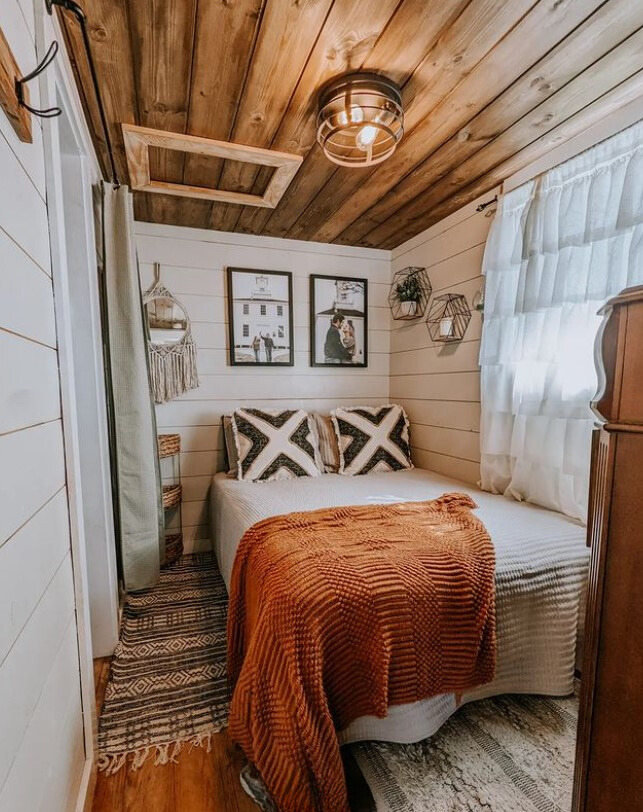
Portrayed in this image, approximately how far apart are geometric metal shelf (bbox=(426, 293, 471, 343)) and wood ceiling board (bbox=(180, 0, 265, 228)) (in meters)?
1.44

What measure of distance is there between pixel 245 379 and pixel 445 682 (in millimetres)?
2029

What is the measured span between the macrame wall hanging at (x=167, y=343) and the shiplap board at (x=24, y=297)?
1.49 m

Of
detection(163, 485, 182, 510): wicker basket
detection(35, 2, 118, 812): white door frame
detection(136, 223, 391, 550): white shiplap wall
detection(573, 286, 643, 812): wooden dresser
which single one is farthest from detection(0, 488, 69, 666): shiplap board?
detection(136, 223, 391, 550): white shiplap wall

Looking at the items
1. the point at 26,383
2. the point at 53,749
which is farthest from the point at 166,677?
the point at 26,383

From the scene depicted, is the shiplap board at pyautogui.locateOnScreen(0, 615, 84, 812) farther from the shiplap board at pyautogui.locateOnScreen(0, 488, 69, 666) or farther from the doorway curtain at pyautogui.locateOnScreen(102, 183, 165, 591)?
the doorway curtain at pyautogui.locateOnScreen(102, 183, 165, 591)

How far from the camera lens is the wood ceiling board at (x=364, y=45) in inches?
42.2

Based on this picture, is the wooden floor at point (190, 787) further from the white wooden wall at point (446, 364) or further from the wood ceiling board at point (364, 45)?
the wood ceiling board at point (364, 45)

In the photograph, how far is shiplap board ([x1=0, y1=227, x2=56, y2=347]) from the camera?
679 millimetres

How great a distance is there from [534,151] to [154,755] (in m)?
2.70

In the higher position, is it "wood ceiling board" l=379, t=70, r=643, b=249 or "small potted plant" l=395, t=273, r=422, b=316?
"wood ceiling board" l=379, t=70, r=643, b=249

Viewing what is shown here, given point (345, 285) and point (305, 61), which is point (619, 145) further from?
point (345, 285)

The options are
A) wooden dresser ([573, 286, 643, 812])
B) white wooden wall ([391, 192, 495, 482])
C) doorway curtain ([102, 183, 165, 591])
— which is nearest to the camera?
wooden dresser ([573, 286, 643, 812])

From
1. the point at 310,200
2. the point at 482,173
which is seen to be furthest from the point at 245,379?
the point at 482,173

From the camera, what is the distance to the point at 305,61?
1241mm
